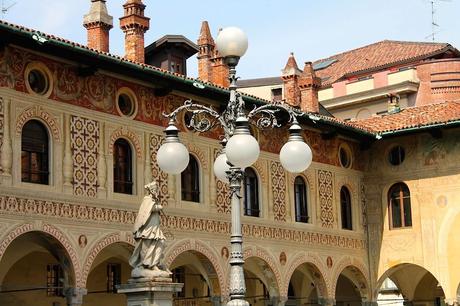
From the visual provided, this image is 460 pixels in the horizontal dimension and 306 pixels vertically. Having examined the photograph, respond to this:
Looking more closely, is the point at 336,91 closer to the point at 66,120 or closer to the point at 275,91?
the point at 275,91

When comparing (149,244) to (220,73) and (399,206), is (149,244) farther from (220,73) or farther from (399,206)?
(399,206)

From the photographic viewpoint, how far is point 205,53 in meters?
28.7

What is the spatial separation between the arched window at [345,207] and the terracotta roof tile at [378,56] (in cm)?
1458

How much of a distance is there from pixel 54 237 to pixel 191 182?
16.3 ft

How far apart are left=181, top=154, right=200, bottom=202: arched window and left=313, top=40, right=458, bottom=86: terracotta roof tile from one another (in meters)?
20.5

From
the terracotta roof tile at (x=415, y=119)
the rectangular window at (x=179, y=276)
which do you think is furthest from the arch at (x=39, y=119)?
the terracotta roof tile at (x=415, y=119)

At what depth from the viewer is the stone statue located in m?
14.9

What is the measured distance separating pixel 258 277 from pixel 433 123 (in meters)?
6.38

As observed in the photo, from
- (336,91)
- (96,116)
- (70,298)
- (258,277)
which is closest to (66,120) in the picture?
(96,116)

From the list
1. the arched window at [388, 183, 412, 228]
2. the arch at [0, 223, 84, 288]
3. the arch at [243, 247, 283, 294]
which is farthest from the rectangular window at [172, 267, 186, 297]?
the arched window at [388, 183, 412, 228]

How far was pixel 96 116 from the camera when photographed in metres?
20.8

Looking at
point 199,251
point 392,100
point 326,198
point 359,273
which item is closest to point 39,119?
point 199,251

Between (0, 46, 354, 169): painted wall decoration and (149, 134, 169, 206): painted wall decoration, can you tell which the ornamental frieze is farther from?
(0, 46, 354, 169): painted wall decoration

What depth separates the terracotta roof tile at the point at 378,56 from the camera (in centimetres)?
4247
